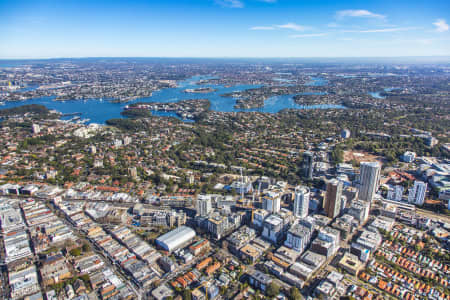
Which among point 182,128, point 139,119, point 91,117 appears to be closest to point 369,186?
point 182,128

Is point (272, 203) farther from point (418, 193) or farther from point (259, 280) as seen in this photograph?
point (418, 193)

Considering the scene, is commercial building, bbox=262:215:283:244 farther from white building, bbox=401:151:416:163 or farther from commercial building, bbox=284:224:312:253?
white building, bbox=401:151:416:163

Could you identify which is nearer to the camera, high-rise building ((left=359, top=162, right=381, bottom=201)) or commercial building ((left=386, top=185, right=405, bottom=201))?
high-rise building ((left=359, top=162, right=381, bottom=201))

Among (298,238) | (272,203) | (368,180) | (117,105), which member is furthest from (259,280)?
(117,105)

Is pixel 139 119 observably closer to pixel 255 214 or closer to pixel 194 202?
pixel 194 202

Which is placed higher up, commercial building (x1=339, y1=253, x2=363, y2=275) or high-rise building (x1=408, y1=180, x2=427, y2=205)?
high-rise building (x1=408, y1=180, x2=427, y2=205)

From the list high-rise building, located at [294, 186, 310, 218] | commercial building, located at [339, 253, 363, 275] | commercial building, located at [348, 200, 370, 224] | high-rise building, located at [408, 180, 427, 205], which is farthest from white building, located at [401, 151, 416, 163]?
commercial building, located at [339, 253, 363, 275]
